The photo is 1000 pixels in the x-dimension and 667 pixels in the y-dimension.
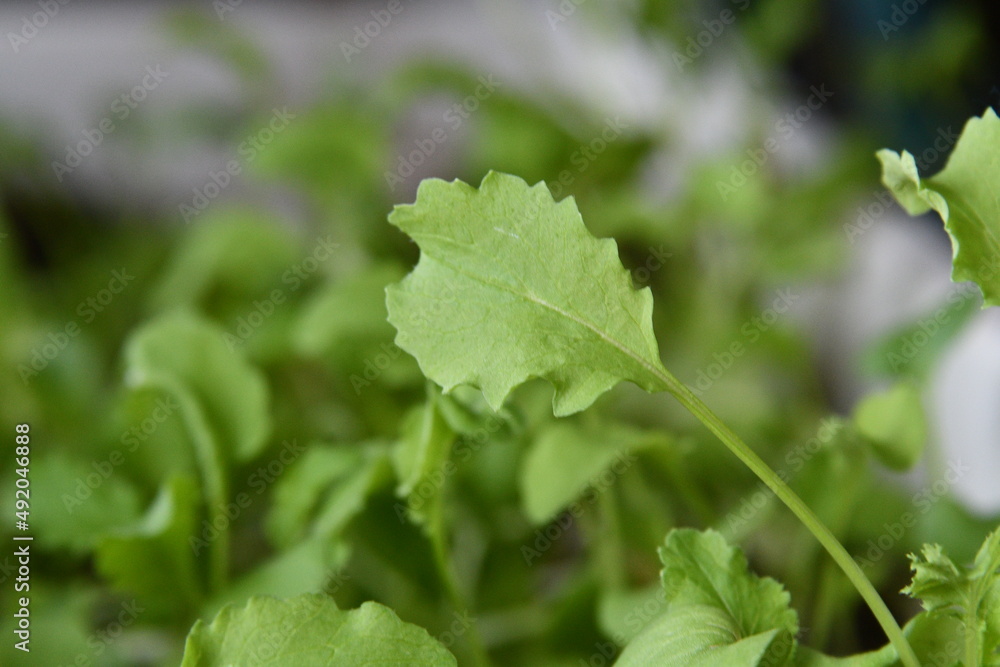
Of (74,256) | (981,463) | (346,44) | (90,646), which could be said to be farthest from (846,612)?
(346,44)

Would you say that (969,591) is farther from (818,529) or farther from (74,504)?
(74,504)

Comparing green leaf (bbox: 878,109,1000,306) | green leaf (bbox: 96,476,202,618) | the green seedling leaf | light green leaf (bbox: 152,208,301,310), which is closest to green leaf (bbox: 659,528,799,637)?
the green seedling leaf

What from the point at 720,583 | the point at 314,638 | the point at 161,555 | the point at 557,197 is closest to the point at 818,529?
the point at 720,583

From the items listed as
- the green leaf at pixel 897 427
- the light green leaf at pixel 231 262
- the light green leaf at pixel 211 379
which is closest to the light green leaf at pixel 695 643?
the green leaf at pixel 897 427

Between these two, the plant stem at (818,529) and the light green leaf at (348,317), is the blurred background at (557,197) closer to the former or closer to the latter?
the light green leaf at (348,317)

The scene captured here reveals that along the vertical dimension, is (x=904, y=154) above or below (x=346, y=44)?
above

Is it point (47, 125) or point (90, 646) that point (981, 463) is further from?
point (47, 125)

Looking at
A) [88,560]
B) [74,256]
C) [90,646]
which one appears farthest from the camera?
[74,256]
